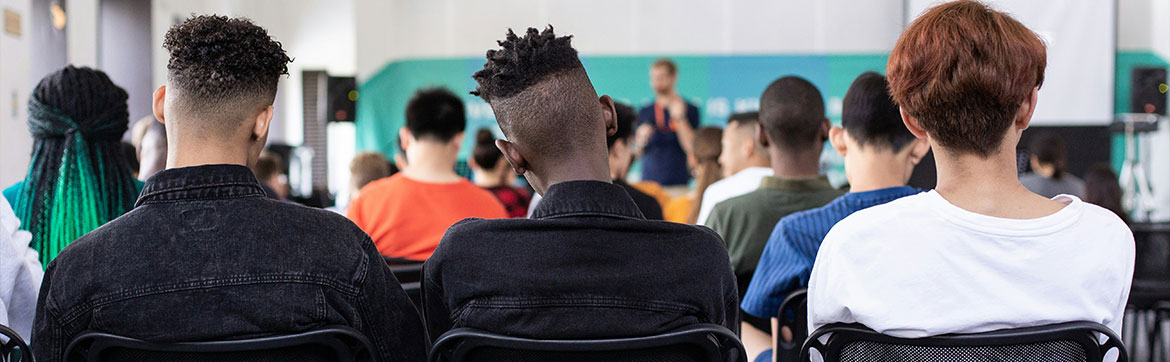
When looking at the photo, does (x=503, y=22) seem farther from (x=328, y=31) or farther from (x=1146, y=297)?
(x=1146, y=297)

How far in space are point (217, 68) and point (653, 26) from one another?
888 cm

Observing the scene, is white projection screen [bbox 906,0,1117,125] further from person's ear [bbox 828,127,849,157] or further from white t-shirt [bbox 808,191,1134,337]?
white t-shirt [bbox 808,191,1134,337]

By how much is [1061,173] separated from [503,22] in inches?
249

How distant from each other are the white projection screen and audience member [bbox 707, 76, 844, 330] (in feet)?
23.7

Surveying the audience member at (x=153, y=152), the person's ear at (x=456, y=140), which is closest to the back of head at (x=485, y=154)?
the person's ear at (x=456, y=140)

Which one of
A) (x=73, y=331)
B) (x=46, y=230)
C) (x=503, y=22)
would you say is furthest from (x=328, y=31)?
(x=73, y=331)

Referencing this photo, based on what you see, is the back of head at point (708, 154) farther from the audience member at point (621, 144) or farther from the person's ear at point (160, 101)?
the person's ear at point (160, 101)

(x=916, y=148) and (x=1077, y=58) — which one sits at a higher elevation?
(x=1077, y=58)

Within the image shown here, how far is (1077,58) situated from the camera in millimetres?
8695

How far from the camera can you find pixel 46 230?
201 centimetres

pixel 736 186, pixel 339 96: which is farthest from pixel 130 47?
pixel 736 186

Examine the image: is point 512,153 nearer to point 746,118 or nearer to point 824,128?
point 824,128

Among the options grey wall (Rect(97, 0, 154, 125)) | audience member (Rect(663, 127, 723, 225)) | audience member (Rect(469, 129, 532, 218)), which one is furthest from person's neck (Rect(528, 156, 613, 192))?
grey wall (Rect(97, 0, 154, 125))

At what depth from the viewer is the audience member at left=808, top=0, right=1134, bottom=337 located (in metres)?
1.18
